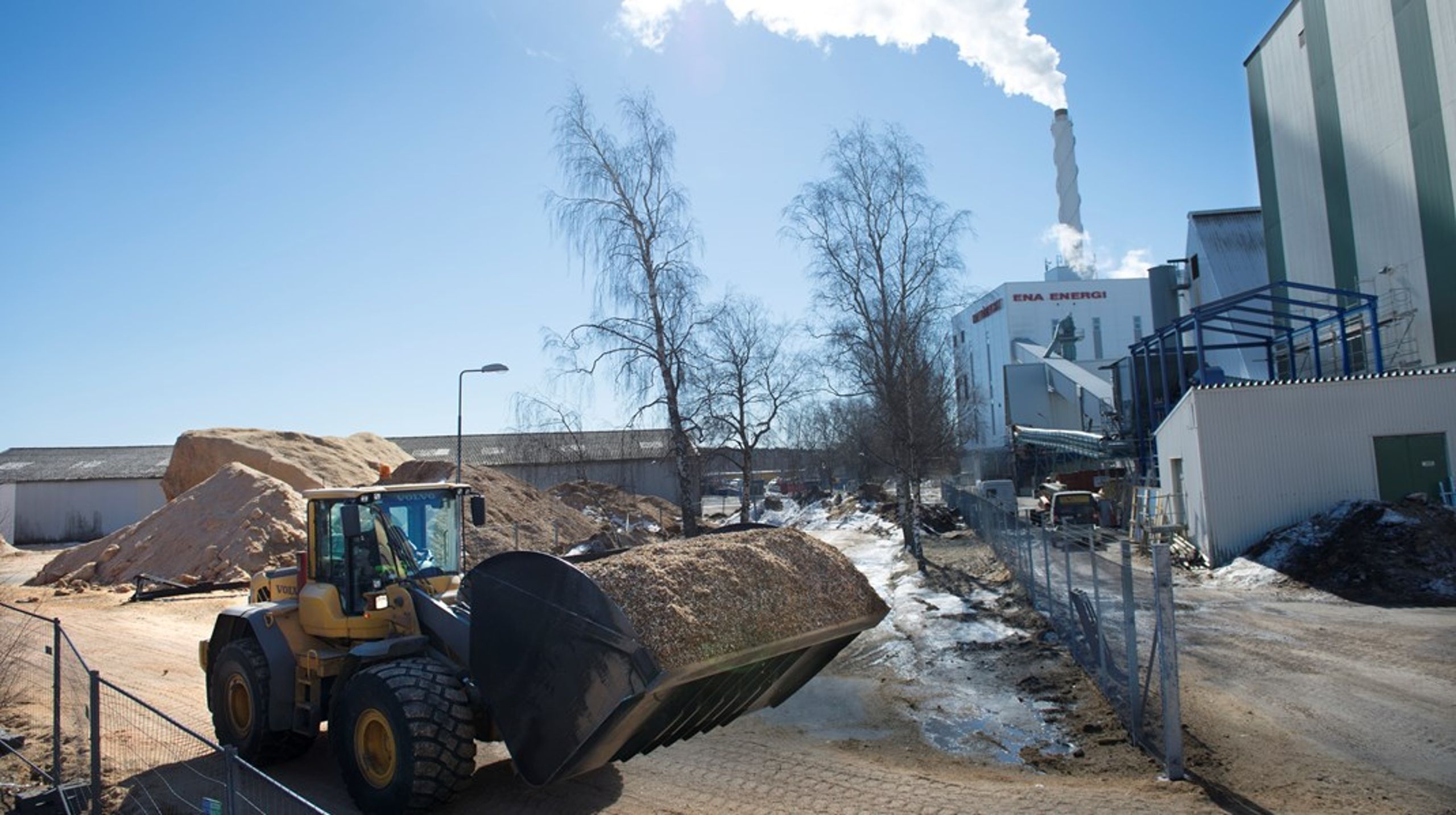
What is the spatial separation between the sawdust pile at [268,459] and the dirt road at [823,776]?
84.0 feet

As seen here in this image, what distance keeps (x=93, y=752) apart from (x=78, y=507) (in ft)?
209

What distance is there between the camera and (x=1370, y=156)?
27406 mm

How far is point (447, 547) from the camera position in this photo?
8289mm

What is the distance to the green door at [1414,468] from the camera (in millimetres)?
19891

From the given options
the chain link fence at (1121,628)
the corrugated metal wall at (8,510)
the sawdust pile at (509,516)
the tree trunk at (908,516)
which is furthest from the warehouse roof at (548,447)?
the corrugated metal wall at (8,510)

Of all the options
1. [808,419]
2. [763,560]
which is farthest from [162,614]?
[808,419]

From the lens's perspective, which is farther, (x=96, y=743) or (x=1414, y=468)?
(x=1414, y=468)

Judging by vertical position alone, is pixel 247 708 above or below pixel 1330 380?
below

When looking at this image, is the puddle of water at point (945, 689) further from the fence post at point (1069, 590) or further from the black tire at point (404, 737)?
A: the black tire at point (404, 737)

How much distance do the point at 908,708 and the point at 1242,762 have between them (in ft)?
10.8

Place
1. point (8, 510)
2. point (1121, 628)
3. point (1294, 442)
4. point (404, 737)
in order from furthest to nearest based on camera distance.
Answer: point (8, 510) → point (1294, 442) → point (1121, 628) → point (404, 737)

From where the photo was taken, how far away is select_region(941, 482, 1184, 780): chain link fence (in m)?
7.04

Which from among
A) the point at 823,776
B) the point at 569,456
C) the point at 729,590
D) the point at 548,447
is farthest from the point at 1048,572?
the point at 569,456

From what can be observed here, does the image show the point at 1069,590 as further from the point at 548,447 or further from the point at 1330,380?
the point at 548,447
